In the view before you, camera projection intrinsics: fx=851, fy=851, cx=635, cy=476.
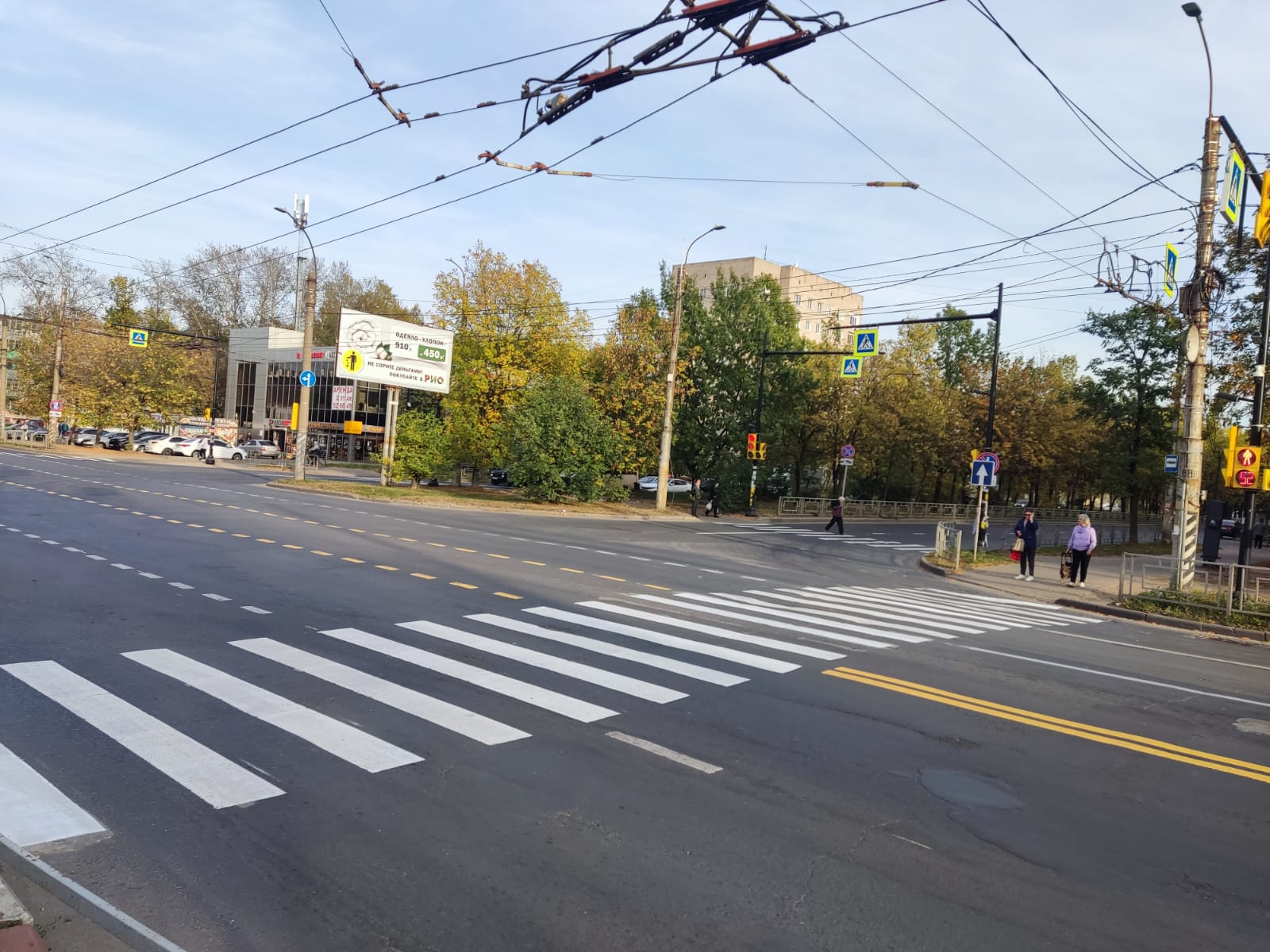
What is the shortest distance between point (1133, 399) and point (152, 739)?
39724mm

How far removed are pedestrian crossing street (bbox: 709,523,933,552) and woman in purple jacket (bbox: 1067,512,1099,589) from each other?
861cm

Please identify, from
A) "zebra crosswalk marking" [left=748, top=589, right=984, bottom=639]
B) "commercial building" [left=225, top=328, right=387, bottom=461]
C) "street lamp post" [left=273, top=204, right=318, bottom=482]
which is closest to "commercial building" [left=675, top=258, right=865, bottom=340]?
"commercial building" [left=225, top=328, right=387, bottom=461]

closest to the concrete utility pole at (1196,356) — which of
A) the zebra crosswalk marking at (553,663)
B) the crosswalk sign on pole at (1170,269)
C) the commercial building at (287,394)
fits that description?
the crosswalk sign on pole at (1170,269)

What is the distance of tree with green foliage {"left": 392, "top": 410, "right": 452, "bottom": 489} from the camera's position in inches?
1431

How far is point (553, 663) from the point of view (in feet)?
27.2

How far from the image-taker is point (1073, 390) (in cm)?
Result: 3788

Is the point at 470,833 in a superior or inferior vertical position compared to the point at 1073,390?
inferior

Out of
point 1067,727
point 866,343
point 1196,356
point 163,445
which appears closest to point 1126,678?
point 1067,727

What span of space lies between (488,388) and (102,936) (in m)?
36.8

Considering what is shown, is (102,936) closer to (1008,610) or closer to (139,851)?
(139,851)

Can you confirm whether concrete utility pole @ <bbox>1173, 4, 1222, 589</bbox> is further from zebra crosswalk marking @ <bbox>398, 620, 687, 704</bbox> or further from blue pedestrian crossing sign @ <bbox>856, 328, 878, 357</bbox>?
zebra crosswalk marking @ <bbox>398, 620, 687, 704</bbox>

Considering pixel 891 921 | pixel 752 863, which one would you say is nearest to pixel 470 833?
pixel 752 863

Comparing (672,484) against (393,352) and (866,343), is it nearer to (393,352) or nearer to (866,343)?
(393,352)

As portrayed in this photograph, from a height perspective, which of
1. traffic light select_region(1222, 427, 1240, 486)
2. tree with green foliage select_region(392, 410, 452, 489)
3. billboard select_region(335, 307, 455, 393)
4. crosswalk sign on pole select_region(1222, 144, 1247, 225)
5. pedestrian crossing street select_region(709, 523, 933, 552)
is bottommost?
pedestrian crossing street select_region(709, 523, 933, 552)
